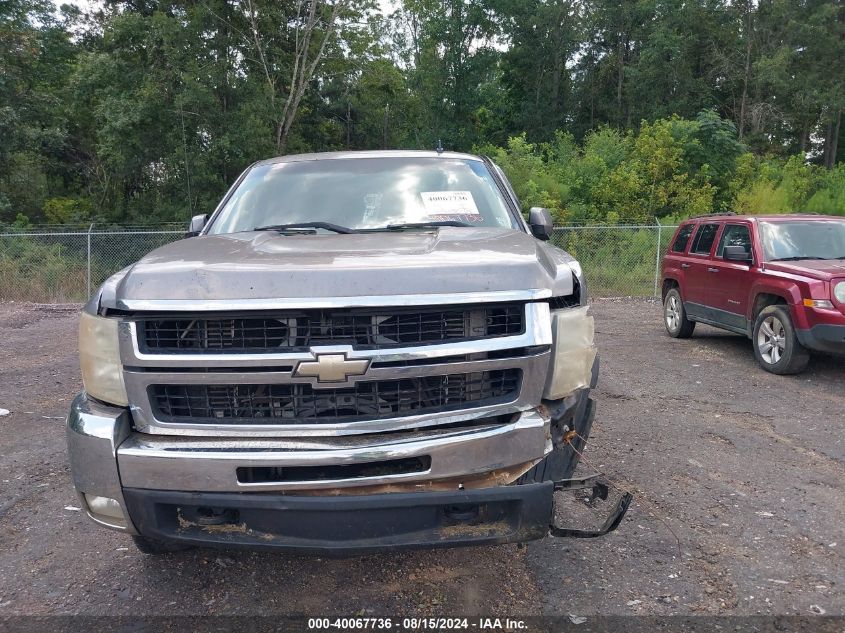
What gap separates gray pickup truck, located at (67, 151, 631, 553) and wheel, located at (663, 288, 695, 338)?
789 cm

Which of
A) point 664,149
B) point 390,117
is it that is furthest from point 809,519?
point 390,117

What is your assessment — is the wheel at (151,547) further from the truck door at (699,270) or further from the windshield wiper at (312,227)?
the truck door at (699,270)

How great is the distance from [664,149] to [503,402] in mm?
20989

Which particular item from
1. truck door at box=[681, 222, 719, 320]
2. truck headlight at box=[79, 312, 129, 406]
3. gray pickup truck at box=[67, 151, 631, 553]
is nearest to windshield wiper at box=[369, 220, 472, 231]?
gray pickup truck at box=[67, 151, 631, 553]

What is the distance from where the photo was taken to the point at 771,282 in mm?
7613

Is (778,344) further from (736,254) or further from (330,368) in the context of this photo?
(330,368)

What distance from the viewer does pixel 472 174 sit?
14.7 ft

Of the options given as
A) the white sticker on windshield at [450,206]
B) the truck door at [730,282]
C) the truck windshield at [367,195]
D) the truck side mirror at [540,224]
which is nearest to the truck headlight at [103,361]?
the truck windshield at [367,195]

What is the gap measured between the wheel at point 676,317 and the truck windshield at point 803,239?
1.96 meters

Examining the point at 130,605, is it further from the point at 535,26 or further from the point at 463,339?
the point at 535,26

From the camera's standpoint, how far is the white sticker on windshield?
3954 mm

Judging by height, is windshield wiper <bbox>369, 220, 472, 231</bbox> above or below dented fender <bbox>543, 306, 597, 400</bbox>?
above

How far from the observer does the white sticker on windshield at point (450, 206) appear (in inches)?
156

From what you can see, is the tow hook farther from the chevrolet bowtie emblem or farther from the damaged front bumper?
the chevrolet bowtie emblem
